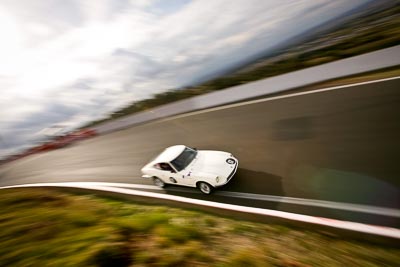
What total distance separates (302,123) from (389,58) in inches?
222

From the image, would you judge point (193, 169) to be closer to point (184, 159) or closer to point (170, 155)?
point (184, 159)

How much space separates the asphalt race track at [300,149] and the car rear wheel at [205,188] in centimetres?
19

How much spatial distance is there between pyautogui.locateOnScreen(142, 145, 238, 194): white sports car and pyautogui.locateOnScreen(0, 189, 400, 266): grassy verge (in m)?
1.73

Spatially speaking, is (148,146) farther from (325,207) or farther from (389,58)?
(389,58)

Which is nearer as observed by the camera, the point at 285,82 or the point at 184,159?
the point at 184,159

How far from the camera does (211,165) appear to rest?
7613 millimetres

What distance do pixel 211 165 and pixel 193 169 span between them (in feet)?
1.88

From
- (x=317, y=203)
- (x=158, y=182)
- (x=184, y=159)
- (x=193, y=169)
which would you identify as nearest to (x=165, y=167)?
(x=184, y=159)

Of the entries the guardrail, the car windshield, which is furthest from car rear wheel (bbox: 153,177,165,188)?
the guardrail

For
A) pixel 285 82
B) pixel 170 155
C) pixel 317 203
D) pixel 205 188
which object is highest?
pixel 285 82

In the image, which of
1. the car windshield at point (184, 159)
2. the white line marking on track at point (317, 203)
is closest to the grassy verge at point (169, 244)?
the white line marking on track at point (317, 203)

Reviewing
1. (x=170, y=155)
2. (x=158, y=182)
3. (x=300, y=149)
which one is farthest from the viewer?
(x=158, y=182)

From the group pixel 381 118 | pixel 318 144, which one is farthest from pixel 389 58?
pixel 318 144

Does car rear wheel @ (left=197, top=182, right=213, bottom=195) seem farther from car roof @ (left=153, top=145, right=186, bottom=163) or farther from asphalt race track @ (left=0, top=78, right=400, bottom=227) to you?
car roof @ (left=153, top=145, right=186, bottom=163)
